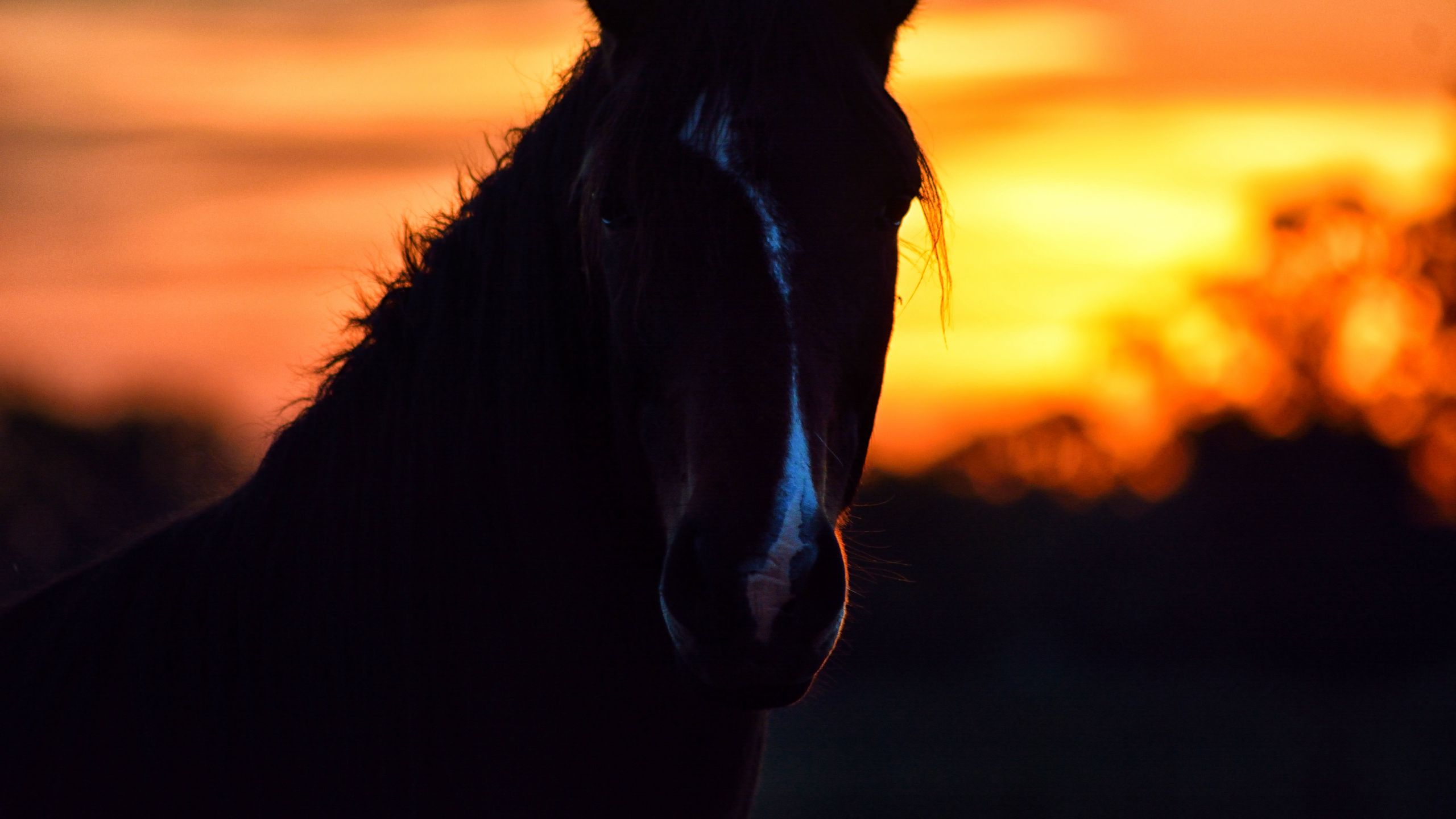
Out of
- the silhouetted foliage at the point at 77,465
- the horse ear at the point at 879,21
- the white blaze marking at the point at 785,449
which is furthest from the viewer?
the silhouetted foliage at the point at 77,465

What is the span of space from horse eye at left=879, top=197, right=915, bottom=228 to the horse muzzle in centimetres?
80

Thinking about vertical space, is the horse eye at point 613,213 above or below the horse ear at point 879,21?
below

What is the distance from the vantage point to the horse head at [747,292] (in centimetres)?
192

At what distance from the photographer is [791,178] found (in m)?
2.22

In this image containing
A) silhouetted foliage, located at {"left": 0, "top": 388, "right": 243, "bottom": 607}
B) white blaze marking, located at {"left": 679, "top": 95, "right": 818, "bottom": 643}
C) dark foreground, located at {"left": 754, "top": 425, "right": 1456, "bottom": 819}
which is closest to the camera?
white blaze marking, located at {"left": 679, "top": 95, "right": 818, "bottom": 643}

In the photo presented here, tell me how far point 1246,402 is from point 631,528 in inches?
1126

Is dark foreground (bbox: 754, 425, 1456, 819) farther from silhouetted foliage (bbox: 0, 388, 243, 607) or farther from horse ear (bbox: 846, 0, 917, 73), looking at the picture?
horse ear (bbox: 846, 0, 917, 73)

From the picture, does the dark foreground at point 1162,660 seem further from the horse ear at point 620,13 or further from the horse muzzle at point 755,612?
the horse muzzle at point 755,612

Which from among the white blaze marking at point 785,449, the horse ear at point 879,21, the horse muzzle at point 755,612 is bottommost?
the horse muzzle at point 755,612

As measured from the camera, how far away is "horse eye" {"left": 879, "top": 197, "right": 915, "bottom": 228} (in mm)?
2412

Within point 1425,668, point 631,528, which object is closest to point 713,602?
point 631,528

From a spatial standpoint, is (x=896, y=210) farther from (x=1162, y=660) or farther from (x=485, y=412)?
(x=1162, y=660)

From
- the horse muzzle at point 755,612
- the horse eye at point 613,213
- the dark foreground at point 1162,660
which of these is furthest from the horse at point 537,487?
the dark foreground at point 1162,660

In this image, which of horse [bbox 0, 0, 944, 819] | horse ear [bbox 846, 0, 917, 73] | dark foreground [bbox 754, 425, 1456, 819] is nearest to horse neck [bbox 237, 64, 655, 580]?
horse [bbox 0, 0, 944, 819]
